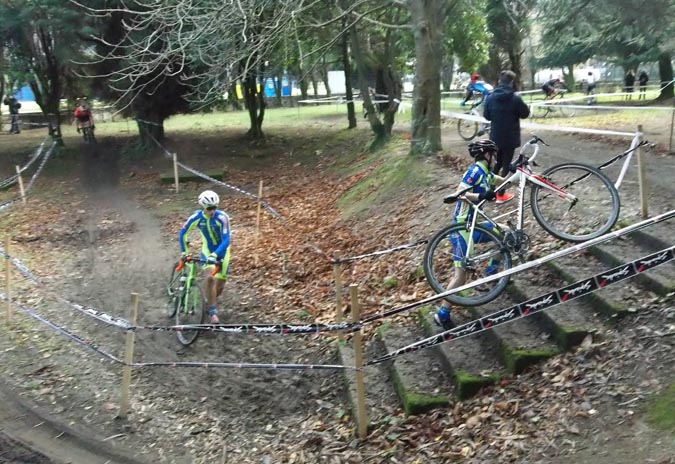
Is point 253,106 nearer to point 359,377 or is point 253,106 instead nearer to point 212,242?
point 212,242

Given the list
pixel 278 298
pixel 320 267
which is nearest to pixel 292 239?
pixel 320 267

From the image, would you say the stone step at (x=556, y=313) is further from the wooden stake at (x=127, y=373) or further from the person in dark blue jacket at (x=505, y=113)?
the wooden stake at (x=127, y=373)

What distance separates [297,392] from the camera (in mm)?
7395

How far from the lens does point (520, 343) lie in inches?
250

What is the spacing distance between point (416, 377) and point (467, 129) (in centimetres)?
1408

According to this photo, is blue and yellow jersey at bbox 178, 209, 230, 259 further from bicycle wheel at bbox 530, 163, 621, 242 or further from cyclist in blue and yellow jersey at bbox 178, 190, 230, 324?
bicycle wheel at bbox 530, 163, 621, 242

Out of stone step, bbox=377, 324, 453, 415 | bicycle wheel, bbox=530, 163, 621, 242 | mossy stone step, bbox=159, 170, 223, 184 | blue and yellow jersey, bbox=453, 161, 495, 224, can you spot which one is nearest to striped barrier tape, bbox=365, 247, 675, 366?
stone step, bbox=377, 324, 453, 415

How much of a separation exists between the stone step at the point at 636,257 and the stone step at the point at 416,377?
7.17 feet

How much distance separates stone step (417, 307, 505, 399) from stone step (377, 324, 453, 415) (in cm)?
10

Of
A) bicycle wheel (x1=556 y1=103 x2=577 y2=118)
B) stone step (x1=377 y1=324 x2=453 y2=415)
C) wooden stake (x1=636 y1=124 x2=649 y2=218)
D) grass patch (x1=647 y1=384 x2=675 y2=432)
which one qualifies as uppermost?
bicycle wheel (x1=556 y1=103 x2=577 y2=118)

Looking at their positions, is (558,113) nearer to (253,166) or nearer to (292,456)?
(253,166)

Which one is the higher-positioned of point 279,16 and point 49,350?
point 279,16

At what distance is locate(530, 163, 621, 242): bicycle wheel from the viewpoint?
7.54 metres

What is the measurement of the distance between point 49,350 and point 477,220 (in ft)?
19.4
